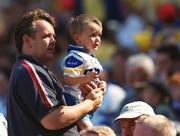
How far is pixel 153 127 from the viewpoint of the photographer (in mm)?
5824

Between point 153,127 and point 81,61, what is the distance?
873 millimetres

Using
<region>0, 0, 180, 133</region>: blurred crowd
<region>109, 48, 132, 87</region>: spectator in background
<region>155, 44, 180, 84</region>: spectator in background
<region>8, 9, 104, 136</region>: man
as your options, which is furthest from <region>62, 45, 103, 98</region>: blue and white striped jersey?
<region>109, 48, 132, 87</region>: spectator in background

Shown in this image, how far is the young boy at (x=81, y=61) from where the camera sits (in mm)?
6316

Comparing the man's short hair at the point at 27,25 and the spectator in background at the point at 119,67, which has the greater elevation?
the man's short hair at the point at 27,25

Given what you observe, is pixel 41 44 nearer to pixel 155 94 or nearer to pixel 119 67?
pixel 155 94

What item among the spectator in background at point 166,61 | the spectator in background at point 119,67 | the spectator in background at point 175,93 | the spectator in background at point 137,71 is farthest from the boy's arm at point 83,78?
the spectator in background at point 119,67

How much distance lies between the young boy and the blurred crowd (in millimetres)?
2669

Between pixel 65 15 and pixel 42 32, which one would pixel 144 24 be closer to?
pixel 65 15

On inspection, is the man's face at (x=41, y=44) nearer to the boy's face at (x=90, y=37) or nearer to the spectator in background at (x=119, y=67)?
the boy's face at (x=90, y=37)

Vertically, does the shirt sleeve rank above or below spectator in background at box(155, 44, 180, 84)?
above

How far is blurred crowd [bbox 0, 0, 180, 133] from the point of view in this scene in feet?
32.2

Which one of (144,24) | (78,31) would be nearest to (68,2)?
(144,24)

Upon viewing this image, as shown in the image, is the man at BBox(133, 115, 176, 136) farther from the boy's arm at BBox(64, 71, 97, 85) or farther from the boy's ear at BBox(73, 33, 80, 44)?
the boy's ear at BBox(73, 33, 80, 44)

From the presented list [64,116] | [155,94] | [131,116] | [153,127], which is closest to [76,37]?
[131,116]
